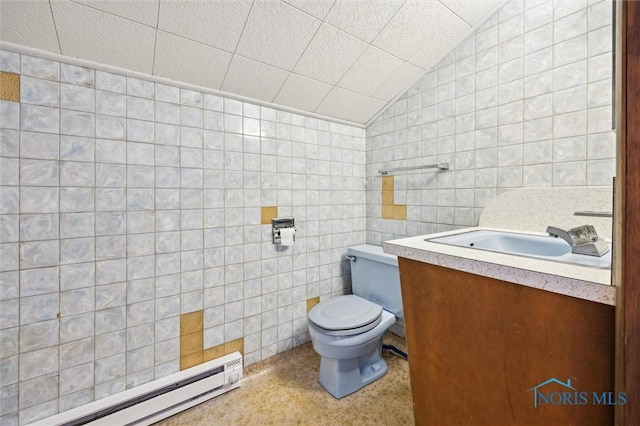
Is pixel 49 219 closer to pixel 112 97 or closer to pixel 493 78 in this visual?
pixel 112 97

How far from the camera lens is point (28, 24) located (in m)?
0.96

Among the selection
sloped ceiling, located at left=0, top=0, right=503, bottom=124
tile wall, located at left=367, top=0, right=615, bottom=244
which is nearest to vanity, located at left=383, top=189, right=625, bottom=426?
tile wall, located at left=367, top=0, right=615, bottom=244

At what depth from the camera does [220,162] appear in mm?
1460

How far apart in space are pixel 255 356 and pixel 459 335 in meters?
1.25

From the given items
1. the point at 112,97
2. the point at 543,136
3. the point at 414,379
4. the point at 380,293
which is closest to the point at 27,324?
the point at 112,97

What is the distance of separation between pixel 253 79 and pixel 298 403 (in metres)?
1.71

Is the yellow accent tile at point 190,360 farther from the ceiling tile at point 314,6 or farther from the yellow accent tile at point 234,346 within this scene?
the ceiling tile at point 314,6

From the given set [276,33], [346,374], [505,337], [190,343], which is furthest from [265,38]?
[346,374]

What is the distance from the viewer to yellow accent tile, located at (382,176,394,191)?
6.23 ft

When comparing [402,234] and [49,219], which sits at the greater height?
[49,219]

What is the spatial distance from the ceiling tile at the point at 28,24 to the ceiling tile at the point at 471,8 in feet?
5.45

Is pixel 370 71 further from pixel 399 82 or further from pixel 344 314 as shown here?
pixel 344 314

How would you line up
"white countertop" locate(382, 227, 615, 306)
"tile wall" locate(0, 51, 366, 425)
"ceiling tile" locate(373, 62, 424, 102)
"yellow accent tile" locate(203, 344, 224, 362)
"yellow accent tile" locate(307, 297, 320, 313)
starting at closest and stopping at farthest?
"white countertop" locate(382, 227, 615, 306)
"tile wall" locate(0, 51, 366, 425)
"yellow accent tile" locate(203, 344, 224, 362)
"ceiling tile" locate(373, 62, 424, 102)
"yellow accent tile" locate(307, 297, 320, 313)

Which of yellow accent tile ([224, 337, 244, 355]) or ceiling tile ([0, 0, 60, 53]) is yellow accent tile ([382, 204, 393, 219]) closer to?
yellow accent tile ([224, 337, 244, 355])
